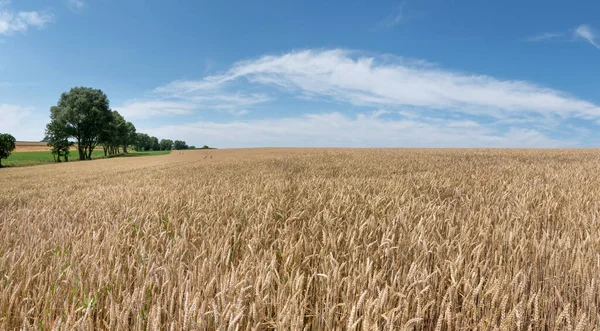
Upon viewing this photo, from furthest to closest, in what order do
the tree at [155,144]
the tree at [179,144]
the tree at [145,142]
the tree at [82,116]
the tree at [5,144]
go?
1. the tree at [179,144]
2. the tree at [155,144]
3. the tree at [145,142]
4. the tree at [82,116]
5. the tree at [5,144]

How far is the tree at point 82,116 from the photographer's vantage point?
5569 centimetres

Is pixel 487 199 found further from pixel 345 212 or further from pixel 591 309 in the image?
pixel 591 309

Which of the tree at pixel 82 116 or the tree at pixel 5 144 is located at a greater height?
the tree at pixel 82 116

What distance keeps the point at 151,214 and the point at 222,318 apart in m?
2.80

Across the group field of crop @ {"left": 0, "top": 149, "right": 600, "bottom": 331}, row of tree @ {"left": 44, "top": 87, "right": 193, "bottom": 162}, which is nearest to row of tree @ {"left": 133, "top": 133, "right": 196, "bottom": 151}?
row of tree @ {"left": 44, "top": 87, "right": 193, "bottom": 162}

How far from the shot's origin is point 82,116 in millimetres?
56875

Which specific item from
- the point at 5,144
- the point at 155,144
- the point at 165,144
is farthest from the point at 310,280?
the point at 165,144

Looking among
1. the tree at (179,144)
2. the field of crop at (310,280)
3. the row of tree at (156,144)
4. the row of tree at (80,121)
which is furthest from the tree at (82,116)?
the tree at (179,144)

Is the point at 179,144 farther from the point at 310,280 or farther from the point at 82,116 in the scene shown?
the point at 310,280

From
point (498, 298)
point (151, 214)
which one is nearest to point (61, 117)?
point (151, 214)

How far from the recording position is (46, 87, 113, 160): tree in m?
55.7

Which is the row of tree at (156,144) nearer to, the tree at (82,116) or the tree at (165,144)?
the tree at (165,144)

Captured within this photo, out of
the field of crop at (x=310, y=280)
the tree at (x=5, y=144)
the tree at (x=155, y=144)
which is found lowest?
the field of crop at (x=310, y=280)

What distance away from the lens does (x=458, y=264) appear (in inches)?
72.2
